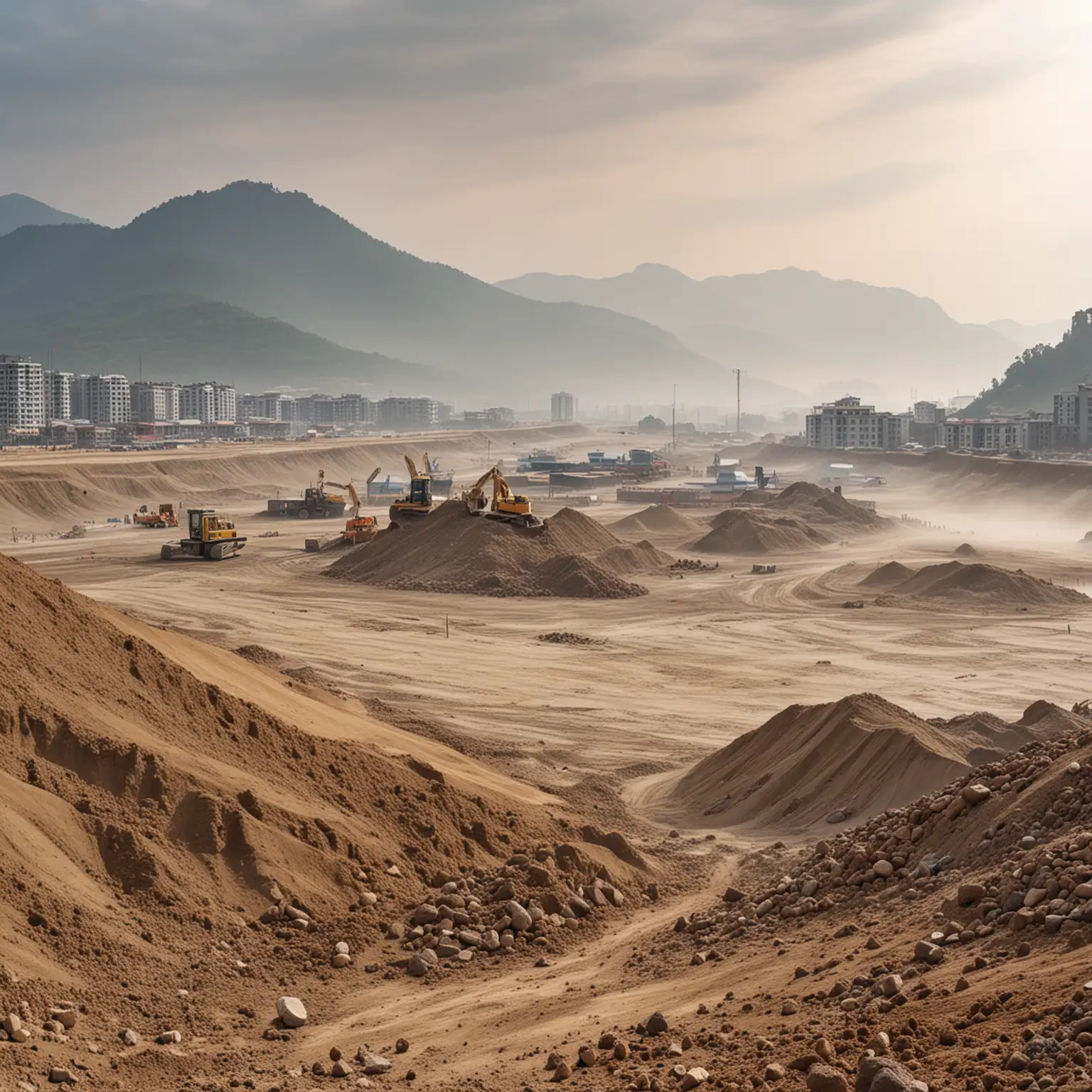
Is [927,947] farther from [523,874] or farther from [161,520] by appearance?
[161,520]

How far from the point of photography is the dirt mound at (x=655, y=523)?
8056 centimetres

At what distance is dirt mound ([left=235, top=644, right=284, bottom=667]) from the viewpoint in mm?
35188

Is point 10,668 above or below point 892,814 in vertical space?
above

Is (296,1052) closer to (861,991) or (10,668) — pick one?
(861,991)

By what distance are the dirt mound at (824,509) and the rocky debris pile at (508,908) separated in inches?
2561

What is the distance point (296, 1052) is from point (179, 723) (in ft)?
21.1

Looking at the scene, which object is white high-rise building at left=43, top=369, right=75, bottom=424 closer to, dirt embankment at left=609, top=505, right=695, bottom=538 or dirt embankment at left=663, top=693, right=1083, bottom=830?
dirt embankment at left=609, top=505, right=695, bottom=538

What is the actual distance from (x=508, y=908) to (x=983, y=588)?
39153 mm

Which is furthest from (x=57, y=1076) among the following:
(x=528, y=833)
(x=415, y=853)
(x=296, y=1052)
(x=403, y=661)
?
(x=403, y=661)

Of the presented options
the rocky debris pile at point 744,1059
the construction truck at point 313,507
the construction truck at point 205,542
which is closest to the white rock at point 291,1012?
the rocky debris pile at point 744,1059

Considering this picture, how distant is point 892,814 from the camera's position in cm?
1730

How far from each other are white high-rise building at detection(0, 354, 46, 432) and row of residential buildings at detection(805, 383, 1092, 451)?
9454 cm

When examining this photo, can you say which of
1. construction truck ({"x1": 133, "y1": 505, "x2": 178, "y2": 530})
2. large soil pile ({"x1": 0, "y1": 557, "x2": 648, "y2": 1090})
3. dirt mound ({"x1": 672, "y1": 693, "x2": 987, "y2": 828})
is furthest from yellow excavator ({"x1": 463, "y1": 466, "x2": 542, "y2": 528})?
large soil pile ({"x1": 0, "y1": 557, "x2": 648, "y2": 1090})

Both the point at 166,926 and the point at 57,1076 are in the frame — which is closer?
the point at 57,1076
